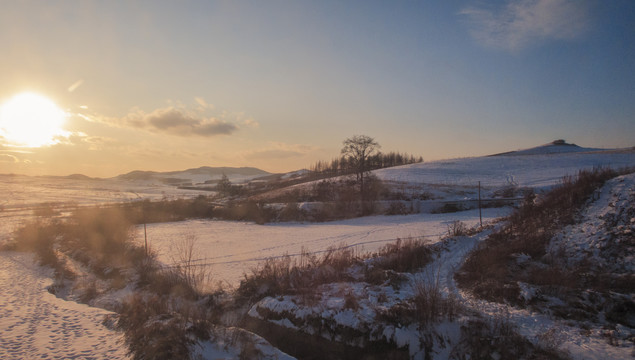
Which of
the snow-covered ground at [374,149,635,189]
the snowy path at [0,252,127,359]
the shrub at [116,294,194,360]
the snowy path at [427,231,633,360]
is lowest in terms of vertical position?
the snowy path at [0,252,127,359]

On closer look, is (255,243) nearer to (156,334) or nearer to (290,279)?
(290,279)

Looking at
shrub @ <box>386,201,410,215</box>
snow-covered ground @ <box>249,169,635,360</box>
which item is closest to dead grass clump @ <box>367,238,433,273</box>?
snow-covered ground @ <box>249,169,635,360</box>

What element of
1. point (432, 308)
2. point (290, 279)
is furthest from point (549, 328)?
point (290, 279)

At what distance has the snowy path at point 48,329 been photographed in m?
7.04

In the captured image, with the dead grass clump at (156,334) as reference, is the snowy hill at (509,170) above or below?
above

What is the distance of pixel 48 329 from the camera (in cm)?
863

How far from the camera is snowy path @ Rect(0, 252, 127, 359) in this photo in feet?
23.1

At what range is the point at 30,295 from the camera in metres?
12.6

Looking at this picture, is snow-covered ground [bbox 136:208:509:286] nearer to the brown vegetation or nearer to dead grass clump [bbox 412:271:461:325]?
the brown vegetation

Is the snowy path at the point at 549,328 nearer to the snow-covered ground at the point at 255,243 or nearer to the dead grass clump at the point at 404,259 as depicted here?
the dead grass clump at the point at 404,259

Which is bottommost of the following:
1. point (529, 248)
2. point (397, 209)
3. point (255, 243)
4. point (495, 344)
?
point (255, 243)

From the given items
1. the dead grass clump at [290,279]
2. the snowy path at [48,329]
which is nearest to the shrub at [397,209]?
the dead grass clump at [290,279]

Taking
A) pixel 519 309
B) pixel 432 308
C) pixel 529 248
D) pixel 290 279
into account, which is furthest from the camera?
pixel 529 248

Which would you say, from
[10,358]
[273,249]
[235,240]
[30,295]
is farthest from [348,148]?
[10,358]
